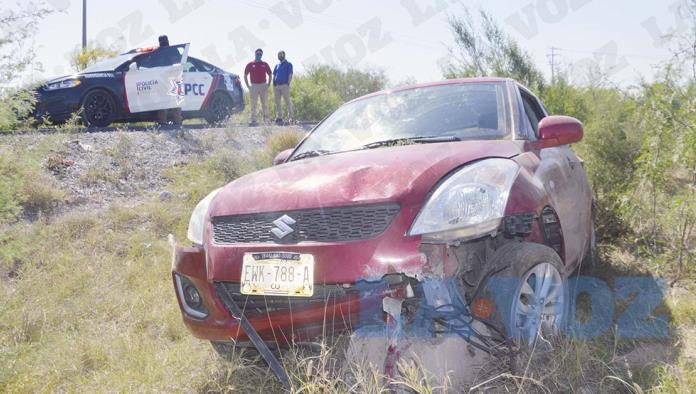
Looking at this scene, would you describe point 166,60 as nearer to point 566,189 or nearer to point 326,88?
point 566,189

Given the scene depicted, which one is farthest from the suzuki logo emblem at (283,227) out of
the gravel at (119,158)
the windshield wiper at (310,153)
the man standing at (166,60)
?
the man standing at (166,60)

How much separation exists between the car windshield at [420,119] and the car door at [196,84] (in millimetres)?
8181

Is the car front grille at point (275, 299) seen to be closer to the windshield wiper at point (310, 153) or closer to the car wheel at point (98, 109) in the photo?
the windshield wiper at point (310, 153)

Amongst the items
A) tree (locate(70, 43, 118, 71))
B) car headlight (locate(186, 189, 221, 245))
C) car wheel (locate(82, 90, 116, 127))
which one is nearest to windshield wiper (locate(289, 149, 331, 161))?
car headlight (locate(186, 189, 221, 245))

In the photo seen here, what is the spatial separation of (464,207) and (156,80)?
9.52 meters

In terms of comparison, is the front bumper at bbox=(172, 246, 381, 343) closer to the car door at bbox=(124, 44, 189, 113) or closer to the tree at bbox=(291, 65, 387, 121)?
the car door at bbox=(124, 44, 189, 113)

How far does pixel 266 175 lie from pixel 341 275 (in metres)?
0.97

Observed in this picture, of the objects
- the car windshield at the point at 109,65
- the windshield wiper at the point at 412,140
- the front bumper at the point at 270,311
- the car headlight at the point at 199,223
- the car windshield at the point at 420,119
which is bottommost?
the front bumper at the point at 270,311

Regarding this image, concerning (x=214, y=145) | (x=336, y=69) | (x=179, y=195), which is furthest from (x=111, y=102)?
(x=336, y=69)

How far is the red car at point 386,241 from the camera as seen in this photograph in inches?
92.4

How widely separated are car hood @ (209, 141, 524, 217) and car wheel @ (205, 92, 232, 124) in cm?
951

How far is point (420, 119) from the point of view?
3.54m

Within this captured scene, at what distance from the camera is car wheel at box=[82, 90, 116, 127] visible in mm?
10008

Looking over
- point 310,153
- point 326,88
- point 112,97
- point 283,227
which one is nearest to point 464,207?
point 283,227
